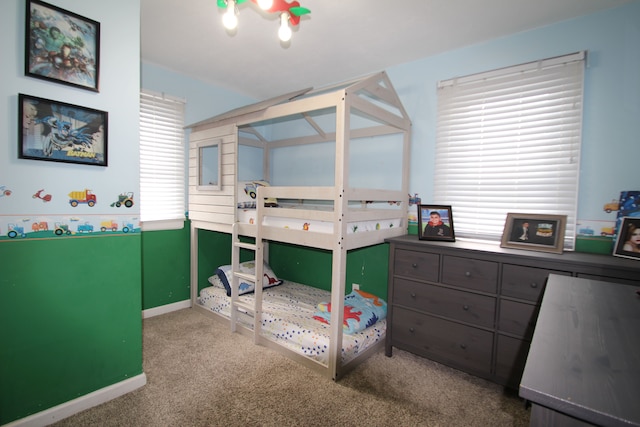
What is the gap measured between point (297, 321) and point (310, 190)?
1.16 m

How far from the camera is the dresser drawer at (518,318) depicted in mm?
1864

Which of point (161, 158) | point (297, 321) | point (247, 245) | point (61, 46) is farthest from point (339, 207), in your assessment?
point (161, 158)

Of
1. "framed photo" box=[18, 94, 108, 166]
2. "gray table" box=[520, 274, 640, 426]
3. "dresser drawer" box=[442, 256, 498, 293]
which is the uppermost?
"framed photo" box=[18, 94, 108, 166]

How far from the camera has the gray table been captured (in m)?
0.53

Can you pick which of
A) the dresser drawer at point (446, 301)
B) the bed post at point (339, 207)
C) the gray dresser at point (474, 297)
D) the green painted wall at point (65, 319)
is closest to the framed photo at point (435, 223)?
the gray dresser at point (474, 297)

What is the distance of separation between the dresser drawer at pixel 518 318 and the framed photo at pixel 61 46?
281cm

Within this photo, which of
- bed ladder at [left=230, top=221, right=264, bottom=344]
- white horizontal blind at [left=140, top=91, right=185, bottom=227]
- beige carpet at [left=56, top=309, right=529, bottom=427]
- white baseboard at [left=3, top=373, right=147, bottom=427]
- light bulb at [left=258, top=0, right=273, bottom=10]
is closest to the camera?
light bulb at [left=258, top=0, right=273, bottom=10]

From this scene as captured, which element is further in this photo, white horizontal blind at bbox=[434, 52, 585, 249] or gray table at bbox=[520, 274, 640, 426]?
white horizontal blind at bbox=[434, 52, 585, 249]

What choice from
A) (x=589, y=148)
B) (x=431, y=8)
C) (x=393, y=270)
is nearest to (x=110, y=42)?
(x=431, y=8)

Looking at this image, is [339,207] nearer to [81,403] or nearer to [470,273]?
[470,273]

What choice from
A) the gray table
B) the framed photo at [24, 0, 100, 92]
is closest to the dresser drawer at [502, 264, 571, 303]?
the gray table

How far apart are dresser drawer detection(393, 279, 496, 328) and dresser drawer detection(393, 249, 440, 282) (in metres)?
0.06

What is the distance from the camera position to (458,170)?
261cm

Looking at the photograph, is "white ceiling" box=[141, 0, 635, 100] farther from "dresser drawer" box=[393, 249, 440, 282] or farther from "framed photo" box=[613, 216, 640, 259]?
"dresser drawer" box=[393, 249, 440, 282]
